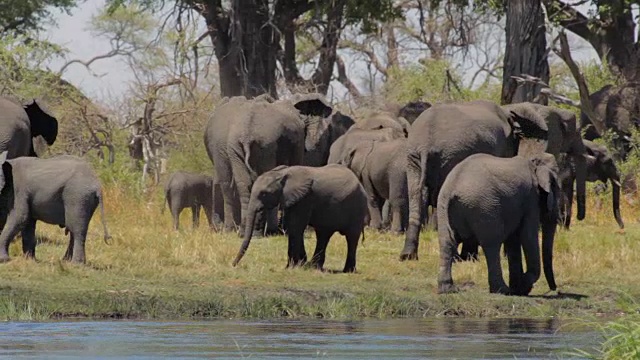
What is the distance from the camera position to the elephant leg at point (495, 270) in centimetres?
1447

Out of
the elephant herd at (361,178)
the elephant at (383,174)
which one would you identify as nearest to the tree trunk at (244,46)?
the elephant herd at (361,178)

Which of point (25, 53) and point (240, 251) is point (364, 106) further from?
point (240, 251)

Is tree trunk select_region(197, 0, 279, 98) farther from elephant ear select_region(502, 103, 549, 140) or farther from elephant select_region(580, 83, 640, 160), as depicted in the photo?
elephant ear select_region(502, 103, 549, 140)

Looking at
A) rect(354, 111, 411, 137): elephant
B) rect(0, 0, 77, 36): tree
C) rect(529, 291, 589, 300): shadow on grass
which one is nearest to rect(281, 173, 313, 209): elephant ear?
rect(529, 291, 589, 300): shadow on grass

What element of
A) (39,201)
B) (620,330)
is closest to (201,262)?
(39,201)

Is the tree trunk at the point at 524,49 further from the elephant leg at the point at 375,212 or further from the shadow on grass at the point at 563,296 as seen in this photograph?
the shadow on grass at the point at 563,296

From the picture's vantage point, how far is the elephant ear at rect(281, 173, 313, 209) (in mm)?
15906

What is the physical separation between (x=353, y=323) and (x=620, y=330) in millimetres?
3164

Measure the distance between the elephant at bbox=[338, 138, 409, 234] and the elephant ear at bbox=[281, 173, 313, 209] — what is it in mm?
4302

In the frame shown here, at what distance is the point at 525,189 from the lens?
14.4 metres

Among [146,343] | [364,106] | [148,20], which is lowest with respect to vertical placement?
[146,343]

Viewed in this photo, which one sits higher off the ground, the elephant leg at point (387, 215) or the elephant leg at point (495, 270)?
the elephant leg at point (387, 215)

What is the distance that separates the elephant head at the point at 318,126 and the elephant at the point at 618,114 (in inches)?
285

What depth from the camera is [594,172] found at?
2391 centimetres
